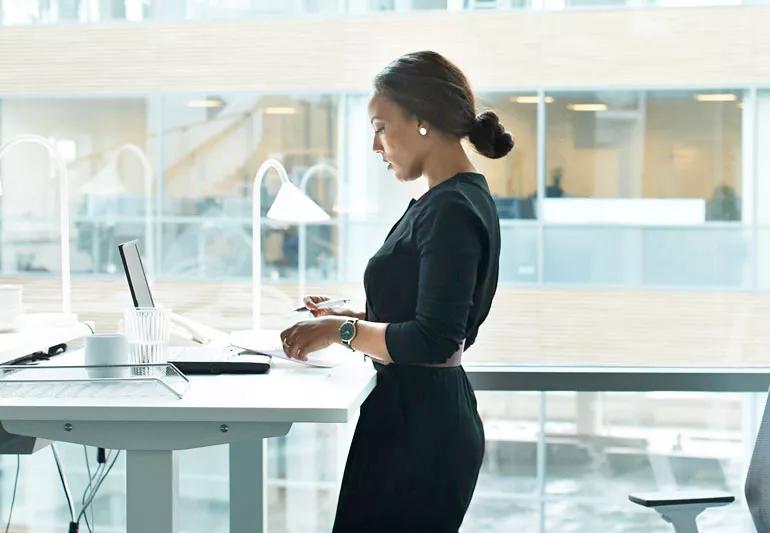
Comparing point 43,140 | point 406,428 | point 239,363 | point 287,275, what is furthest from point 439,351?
point 43,140

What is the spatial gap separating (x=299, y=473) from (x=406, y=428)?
1127mm

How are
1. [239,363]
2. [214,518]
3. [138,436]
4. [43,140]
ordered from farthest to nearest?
[214,518] → [43,140] → [239,363] → [138,436]

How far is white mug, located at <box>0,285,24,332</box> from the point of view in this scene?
2.64m

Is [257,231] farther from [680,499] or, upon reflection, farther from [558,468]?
[680,499]

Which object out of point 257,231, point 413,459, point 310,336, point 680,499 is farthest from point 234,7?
point 680,499

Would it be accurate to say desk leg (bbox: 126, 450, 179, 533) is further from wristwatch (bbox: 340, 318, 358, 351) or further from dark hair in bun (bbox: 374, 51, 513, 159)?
dark hair in bun (bbox: 374, 51, 513, 159)

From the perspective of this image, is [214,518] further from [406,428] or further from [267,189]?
[406,428]

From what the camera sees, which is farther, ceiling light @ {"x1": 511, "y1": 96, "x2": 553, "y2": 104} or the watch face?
ceiling light @ {"x1": 511, "y1": 96, "x2": 553, "y2": 104}

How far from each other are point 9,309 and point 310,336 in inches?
38.2

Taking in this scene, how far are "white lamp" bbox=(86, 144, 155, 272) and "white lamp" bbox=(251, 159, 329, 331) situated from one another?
1.05 ft

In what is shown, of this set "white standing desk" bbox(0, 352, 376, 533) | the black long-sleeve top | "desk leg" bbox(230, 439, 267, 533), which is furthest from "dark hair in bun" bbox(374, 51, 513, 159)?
"desk leg" bbox(230, 439, 267, 533)

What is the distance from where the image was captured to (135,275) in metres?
2.48

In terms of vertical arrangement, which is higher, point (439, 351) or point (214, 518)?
point (439, 351)

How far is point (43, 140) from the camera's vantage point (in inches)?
115
